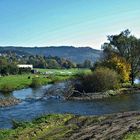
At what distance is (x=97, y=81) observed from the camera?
298 feet

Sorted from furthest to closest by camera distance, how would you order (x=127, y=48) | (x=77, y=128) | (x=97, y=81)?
(x=127, y=48) → (x=97, y=81) → (x=77, y=128)

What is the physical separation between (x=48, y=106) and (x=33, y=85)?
49714 millimetres

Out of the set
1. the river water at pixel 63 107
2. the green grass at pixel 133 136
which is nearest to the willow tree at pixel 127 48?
the river water at pixel 63 107

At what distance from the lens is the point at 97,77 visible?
294ft

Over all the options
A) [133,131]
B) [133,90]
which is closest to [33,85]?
[133,90]

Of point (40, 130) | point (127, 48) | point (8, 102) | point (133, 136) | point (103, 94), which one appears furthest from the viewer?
point (127, 48)

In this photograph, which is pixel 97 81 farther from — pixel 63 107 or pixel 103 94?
pixel 63 107

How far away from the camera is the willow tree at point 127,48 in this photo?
104 metres

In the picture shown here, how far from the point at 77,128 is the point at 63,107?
31323 millimetres

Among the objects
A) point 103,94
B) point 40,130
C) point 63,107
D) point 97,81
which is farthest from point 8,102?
point 40,130

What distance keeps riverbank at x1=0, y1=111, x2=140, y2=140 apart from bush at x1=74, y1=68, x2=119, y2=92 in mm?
47077

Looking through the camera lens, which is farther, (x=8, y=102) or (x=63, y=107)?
(x=8, y=102)

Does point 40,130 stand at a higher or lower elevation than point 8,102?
higher

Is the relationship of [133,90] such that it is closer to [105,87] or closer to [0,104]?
[105,87]
